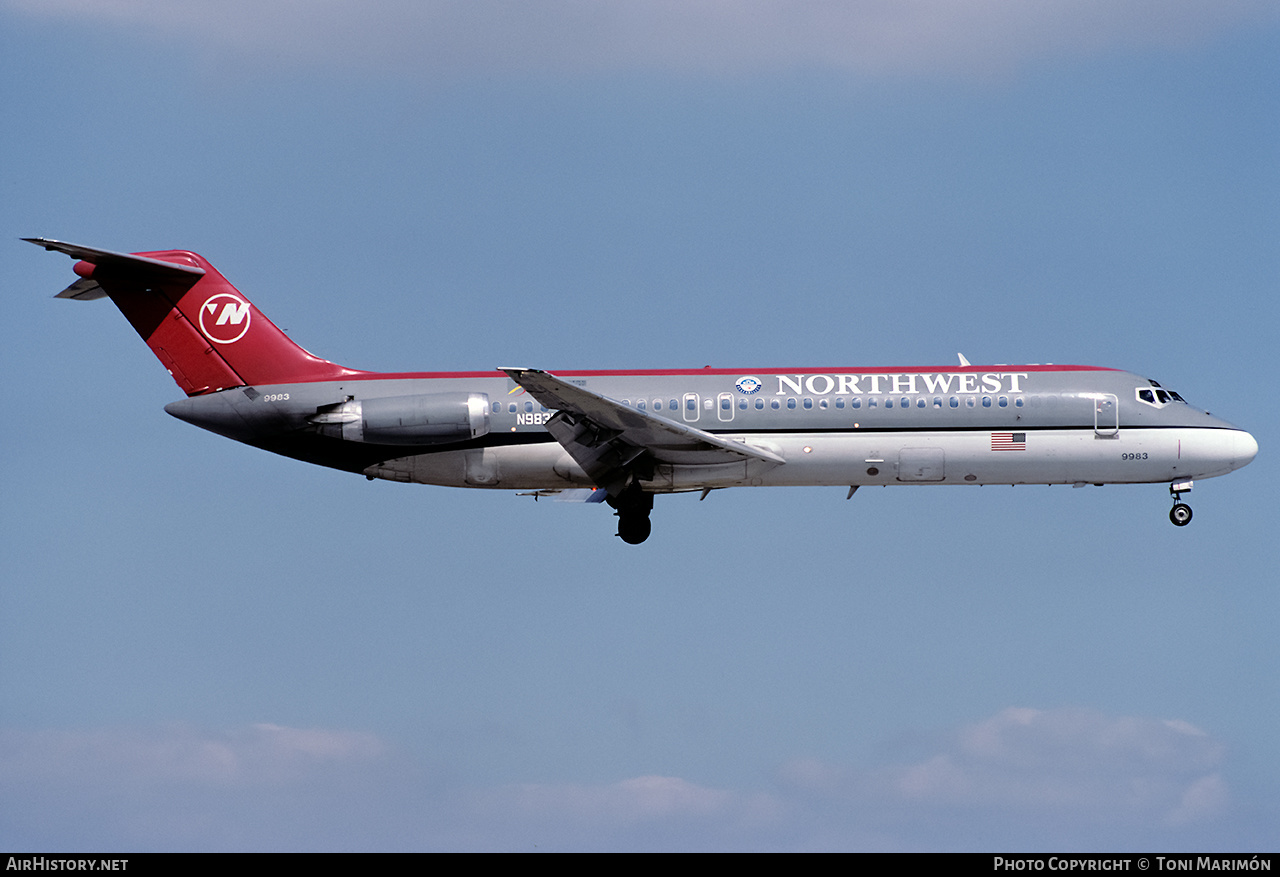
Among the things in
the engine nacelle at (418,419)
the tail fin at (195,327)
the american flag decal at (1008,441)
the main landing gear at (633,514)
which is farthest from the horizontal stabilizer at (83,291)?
the american flag decal at (1008,441)

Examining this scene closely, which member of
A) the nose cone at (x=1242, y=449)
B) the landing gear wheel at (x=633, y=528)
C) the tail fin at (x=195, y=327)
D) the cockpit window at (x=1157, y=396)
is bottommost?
the landing gear wheel at (x=633, y=528)

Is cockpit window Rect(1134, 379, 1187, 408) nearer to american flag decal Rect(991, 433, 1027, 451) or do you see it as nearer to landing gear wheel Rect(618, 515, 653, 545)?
american flag decal Rect(991, 433, 1027, 451)

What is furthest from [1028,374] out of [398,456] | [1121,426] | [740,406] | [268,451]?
[268,451]

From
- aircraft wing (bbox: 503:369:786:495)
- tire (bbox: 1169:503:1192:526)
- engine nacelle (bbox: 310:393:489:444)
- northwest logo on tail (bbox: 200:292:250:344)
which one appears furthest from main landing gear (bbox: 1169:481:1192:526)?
northwest logo on tail (bbox: 200:292:250:344)

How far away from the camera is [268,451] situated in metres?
38.0

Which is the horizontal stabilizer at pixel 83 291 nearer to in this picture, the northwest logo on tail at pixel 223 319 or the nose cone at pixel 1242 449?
the northwest logo on tail at pixel 223 319

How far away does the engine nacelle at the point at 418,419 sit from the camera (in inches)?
1421

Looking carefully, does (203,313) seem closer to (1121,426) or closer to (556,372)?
(556,372)

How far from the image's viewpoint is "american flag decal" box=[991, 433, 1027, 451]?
36.4 meters

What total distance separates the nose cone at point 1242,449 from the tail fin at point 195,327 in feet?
71.0

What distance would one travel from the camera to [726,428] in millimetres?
36500

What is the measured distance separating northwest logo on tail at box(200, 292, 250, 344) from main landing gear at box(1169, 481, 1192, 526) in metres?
23.2

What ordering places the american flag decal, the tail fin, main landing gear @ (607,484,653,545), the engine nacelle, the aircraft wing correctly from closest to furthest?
the aircraft wing
the engine nacelle
the american flag decal
main landing gear @ (607,484,653,545)
the tail fin
